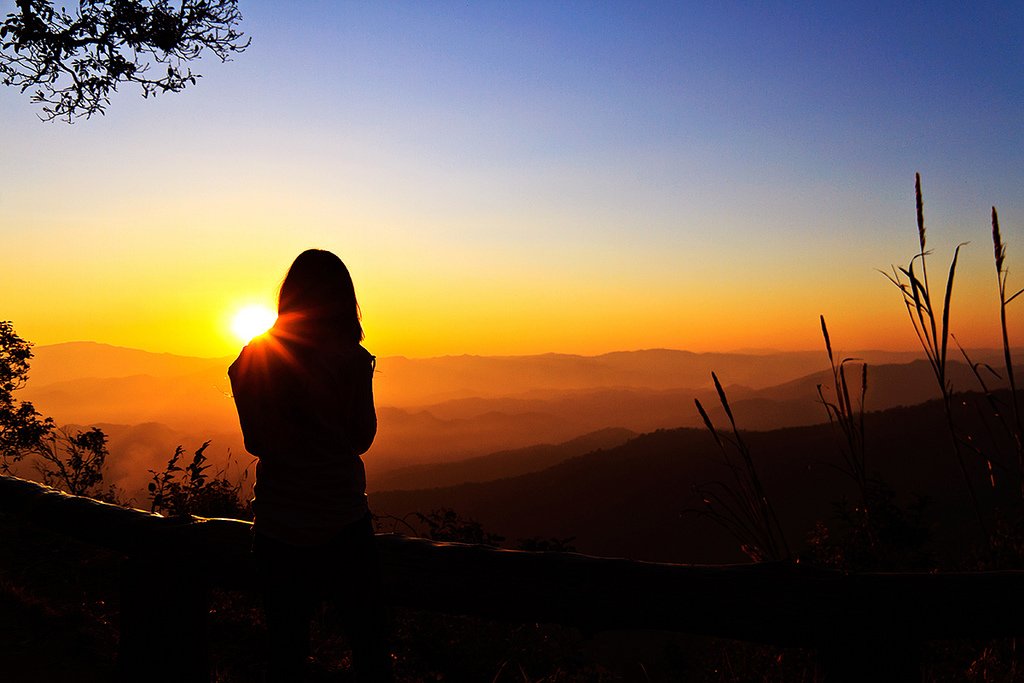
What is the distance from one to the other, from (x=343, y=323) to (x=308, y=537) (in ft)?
2.34

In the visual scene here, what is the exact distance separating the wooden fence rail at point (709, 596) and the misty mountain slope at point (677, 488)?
21656 millimetres

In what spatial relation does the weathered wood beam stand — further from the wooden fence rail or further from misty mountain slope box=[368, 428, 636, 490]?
misty mountain slope box=[368, 428, 636, 490]

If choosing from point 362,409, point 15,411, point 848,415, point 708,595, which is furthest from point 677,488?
point 362,409

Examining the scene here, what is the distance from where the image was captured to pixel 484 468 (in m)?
83.0

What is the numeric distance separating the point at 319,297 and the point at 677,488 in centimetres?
3749

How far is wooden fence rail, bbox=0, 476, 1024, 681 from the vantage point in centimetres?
189

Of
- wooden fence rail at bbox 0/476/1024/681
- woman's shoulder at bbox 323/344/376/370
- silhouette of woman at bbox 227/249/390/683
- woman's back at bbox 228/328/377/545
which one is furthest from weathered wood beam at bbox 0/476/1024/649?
woman's shoulder at bbox 323/344/376/370

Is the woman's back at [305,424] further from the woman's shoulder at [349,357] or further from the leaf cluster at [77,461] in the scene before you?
the leaf cluster at [77,461]

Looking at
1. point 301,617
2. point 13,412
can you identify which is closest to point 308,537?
point 301,617

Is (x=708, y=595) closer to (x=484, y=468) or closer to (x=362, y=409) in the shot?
(x=362, y=409)

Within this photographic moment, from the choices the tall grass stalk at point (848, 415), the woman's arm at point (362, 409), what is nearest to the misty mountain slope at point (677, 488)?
the tall grass stalk at point (848, 415)

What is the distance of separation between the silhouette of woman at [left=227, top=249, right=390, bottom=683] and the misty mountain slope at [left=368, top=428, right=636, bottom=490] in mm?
70957

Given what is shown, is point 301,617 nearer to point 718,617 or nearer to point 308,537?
point 308,537

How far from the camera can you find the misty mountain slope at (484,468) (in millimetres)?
76875
